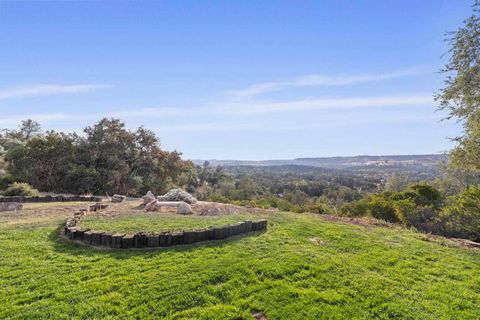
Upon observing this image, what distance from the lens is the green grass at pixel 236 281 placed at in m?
5.02

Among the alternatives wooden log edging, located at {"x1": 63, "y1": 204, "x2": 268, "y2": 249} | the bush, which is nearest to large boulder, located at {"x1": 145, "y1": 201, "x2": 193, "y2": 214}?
wooden log edging, located at {"x1": 63, "y1": 204, "x2": 268, "y2": 249}

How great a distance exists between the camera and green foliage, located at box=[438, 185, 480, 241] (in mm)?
12172

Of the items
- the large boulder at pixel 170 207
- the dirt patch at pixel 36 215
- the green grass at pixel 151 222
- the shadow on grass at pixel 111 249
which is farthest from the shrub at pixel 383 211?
the dirt patch at pixel 36 215

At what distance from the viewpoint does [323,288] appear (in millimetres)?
5785

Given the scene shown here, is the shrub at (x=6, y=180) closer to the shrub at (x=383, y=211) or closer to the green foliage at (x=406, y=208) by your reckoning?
the green foliage at (x=406, y=208)

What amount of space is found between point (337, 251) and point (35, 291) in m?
6.65

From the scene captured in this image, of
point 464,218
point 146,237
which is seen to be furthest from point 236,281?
point 464,218

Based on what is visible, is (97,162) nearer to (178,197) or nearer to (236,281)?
(178,197)

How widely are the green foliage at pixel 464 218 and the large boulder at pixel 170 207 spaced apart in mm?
10843

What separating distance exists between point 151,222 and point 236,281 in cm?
512

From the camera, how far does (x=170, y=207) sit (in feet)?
43.0

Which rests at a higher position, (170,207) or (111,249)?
(170,207)

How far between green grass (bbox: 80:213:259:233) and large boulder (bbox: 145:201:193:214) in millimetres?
758

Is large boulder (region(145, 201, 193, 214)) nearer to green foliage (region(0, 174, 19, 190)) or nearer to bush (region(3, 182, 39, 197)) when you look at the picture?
bush (region(3, 182, 39, 197))
